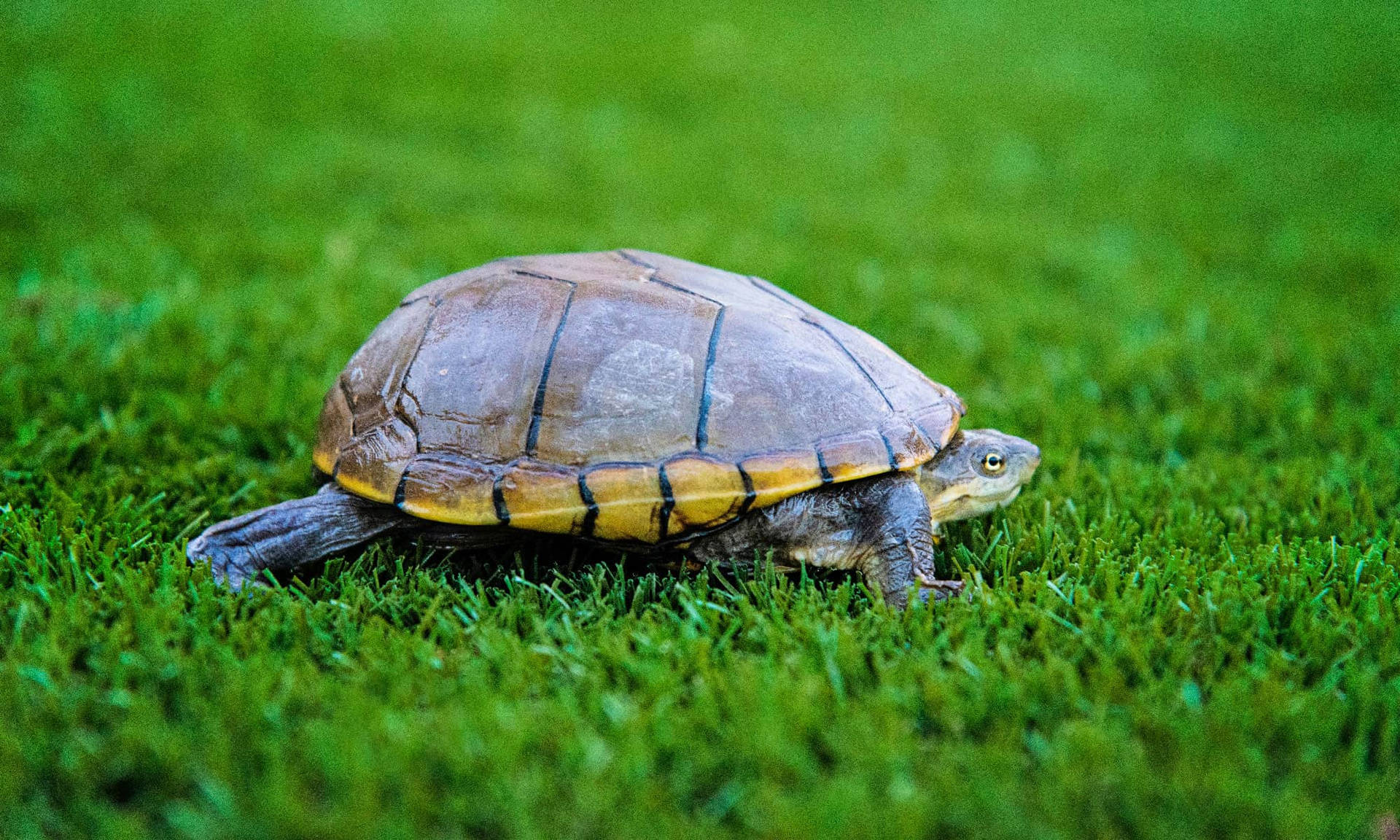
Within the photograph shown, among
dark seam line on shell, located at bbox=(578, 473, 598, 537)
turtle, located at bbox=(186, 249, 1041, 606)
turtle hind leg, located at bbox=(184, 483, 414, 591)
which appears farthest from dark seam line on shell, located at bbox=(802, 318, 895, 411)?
turtle hind leg, located at bbox=(184, 483, 414, 591)

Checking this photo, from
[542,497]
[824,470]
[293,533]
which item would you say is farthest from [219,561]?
[824,470]

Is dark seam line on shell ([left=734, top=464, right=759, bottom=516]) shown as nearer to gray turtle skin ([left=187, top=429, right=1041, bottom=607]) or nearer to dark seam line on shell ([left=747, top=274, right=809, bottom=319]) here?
gray turtle skin ([left=187, top=429, right=1041, bottom=607])

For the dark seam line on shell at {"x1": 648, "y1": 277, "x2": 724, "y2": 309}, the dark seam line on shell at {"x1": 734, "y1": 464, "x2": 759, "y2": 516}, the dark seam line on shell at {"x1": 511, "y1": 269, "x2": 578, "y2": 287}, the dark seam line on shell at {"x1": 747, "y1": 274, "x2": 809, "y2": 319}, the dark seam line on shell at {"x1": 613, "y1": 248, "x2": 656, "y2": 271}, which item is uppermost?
the dark seam line on shell at {"x1": 613, "y1": 248, "x2": 656, "y2": 271}

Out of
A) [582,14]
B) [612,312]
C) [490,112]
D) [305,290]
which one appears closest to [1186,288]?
[612,312]

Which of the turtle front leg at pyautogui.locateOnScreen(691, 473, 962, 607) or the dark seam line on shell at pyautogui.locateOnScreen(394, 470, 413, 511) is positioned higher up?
the dark seam line on shell at pyautogui.locateOnScreen(394, 470, 413, 511)

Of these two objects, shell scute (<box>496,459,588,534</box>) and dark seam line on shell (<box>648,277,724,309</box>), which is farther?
dark seam line on shell (<box>648,277,724,309</box>)
